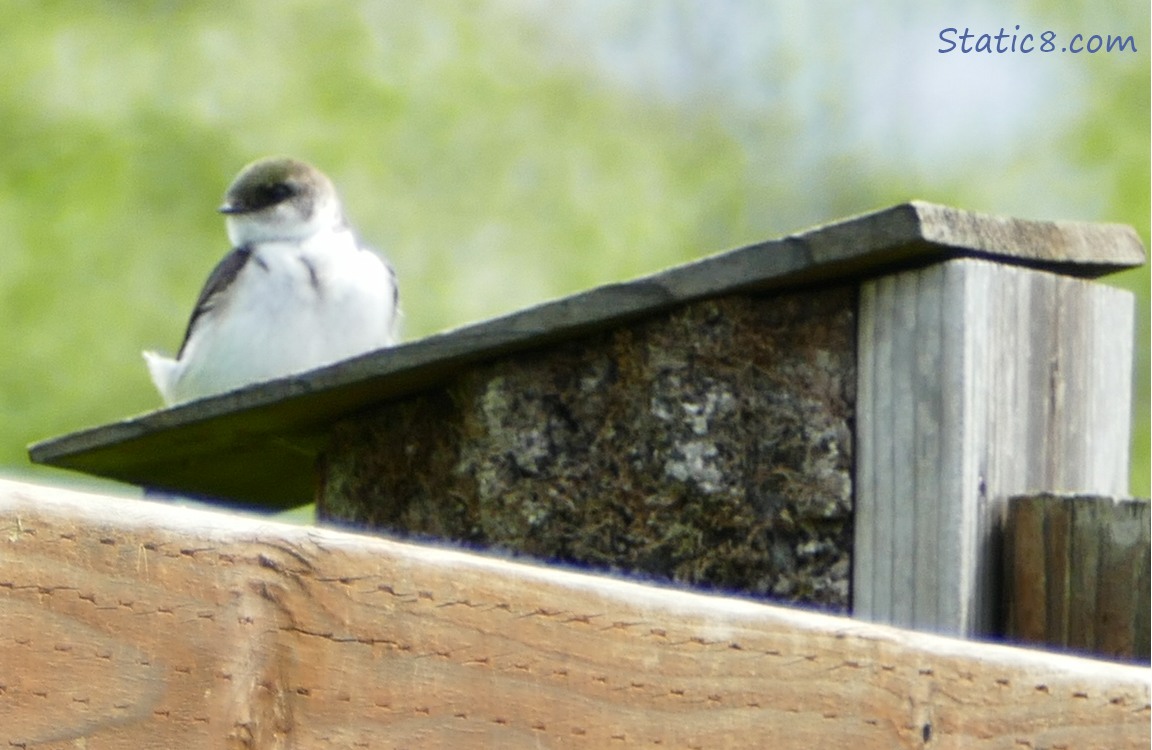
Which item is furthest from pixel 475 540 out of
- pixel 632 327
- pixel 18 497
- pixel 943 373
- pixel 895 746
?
pixel 18 497

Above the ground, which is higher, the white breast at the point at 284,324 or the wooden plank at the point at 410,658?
the white breast at the point at 284,324

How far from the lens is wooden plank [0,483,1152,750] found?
1038 millimetres

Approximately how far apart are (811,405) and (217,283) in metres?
2.97

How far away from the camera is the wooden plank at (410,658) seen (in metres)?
1.04

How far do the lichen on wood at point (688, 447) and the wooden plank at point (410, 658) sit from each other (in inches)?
36.3

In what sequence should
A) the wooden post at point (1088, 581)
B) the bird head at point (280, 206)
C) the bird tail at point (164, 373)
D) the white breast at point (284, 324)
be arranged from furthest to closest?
the bird head at point (280, 206), the bird tail at point (164, 373), the white breast at point (284, 324), the wooden post at point (1088, 581)

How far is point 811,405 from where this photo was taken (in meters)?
2.36

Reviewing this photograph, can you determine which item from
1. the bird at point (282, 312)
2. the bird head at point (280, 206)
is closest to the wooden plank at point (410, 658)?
the bird at point (282, 312)

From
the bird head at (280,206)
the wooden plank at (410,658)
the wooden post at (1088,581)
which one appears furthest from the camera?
the bird head at (280,206)

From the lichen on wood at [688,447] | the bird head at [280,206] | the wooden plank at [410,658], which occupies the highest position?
the bird head at [280,206]

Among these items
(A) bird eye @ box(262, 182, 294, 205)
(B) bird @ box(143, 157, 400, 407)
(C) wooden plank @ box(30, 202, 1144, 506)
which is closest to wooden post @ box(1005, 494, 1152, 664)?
(C) wooden plank @ box(30, 202, 1144, 506)

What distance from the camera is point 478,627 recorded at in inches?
46.6

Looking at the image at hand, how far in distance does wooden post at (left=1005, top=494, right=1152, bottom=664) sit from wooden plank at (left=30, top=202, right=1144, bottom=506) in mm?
359

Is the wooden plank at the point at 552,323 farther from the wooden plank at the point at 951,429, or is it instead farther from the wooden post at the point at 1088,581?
the wooden post at the point at 1088,581
